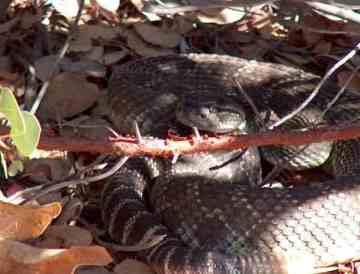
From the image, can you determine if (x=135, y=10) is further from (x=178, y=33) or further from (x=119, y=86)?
(x=119, y=86)

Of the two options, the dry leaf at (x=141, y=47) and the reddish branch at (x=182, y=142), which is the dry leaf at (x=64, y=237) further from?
the dry leaf at (x=141, y=47)

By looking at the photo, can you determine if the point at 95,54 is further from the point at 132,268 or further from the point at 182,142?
the point at 182,142

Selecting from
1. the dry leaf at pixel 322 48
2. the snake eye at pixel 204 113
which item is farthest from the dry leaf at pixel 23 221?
the dry leaf at pixel 322 48

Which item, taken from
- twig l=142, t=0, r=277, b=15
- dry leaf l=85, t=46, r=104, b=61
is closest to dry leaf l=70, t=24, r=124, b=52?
dry leaf l=85, t=46, r=104, b=61

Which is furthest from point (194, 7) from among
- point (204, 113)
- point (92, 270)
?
point (204, 113)

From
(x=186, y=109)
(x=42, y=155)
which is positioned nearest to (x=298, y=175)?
(x=186, y=109)
